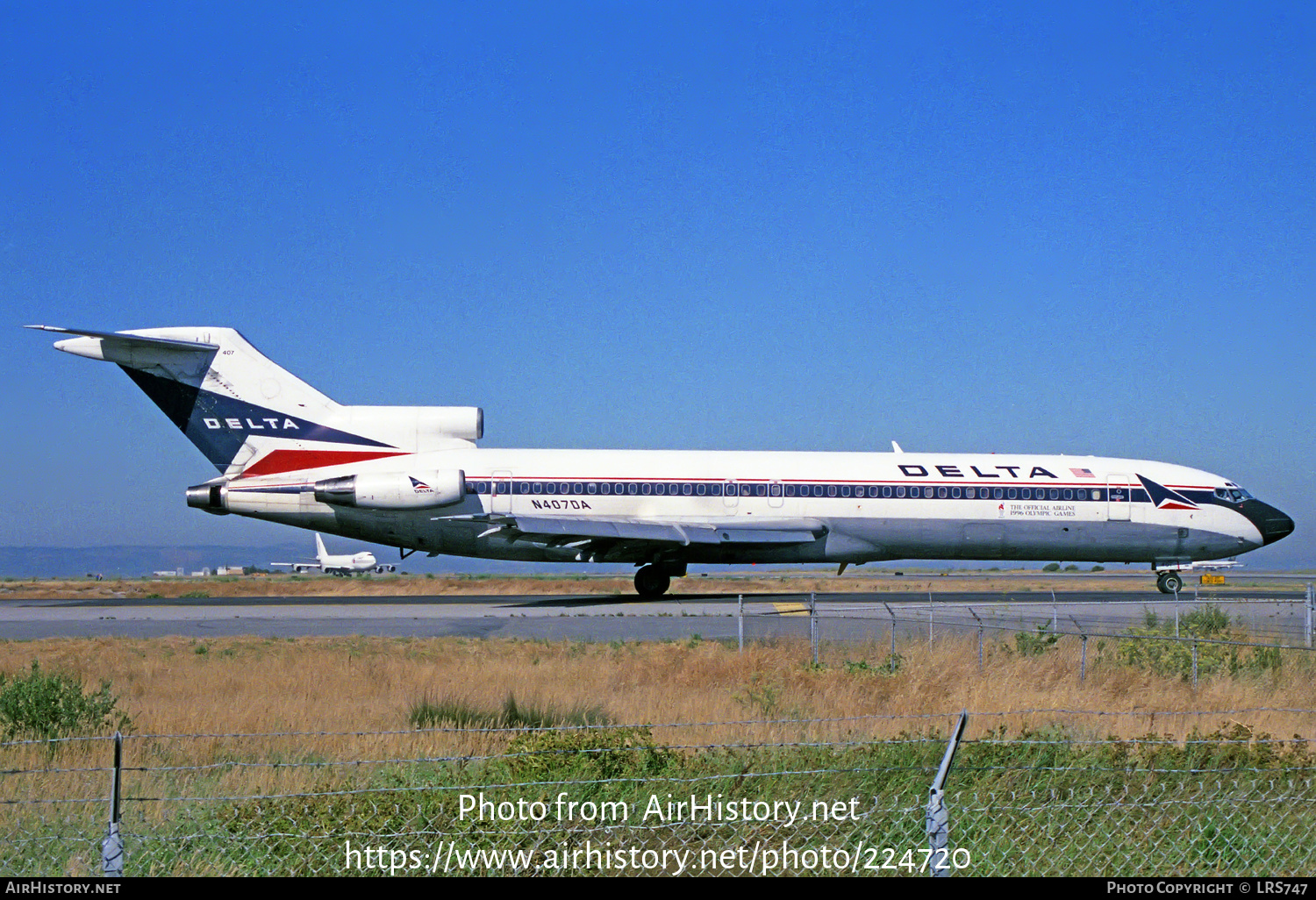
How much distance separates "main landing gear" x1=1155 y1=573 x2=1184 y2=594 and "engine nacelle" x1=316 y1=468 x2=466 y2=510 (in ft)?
64.0

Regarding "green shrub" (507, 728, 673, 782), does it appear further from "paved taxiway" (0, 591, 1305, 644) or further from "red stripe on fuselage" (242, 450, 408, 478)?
"red stripe on fuselage" (242, 450, 408, 478)

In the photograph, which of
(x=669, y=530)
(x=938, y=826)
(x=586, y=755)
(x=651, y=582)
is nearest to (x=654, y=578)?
(x=651, y=582)

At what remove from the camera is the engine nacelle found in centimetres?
2858

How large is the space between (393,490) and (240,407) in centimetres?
496

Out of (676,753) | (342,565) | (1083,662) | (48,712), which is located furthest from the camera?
(342,565)

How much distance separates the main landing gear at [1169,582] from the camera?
30578 mm

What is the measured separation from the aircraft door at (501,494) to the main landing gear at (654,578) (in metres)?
4.27

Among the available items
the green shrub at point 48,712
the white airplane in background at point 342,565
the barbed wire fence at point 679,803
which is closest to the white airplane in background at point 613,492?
the green shrub at point 48,712

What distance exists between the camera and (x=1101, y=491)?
30.5m

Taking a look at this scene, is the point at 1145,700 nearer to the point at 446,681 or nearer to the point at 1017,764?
the point at 1017,764

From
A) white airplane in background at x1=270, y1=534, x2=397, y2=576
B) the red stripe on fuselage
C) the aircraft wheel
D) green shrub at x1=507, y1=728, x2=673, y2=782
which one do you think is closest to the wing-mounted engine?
the red stripe on fuselage

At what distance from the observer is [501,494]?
29281mm

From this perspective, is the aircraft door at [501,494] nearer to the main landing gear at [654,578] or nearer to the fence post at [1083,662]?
the main landing gear at [654,578]

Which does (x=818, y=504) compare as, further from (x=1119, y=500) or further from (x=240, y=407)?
(x=240, y=407)
